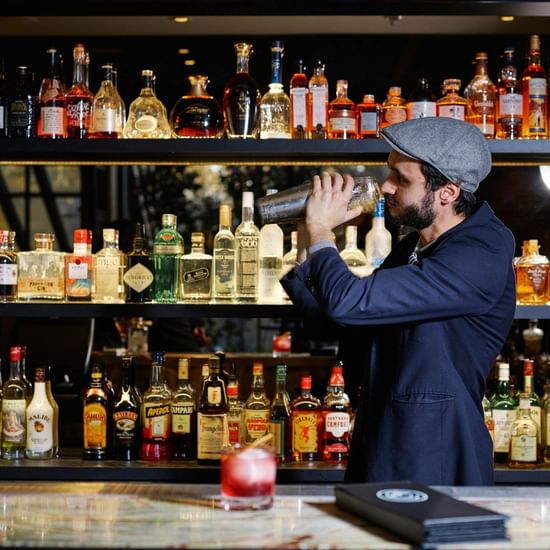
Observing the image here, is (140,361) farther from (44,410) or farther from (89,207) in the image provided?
(89,207)

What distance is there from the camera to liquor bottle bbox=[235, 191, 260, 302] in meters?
2.66

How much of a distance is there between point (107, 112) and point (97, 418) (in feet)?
2.93

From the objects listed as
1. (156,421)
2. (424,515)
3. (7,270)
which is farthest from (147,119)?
(424,515)

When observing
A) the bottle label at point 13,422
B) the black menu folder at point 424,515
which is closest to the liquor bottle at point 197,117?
the bottle label at point 13,422

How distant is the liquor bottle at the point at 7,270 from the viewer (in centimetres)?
269

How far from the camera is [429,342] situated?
1931mm

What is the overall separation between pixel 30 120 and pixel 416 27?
1.21m

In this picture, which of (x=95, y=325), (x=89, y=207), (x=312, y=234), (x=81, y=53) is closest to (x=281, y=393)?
(x=312, y=234)

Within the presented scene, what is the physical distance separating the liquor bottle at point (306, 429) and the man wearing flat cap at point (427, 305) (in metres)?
0.64

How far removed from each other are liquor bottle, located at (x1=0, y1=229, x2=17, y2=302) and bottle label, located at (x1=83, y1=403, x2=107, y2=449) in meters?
0.40

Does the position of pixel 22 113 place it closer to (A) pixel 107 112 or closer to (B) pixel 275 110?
(A) pixel 107 112

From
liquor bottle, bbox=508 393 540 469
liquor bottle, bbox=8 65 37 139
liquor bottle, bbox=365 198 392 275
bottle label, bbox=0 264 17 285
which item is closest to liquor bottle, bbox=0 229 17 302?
bottle label, bbox=0 264 17 285

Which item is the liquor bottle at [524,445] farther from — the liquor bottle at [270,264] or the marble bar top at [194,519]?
the marble bar top at [194,519]

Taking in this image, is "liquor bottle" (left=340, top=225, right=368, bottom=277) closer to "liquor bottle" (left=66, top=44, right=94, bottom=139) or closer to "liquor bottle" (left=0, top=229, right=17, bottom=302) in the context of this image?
"liquor bottle" (left=66, top=44, right=94, bottom=139)
